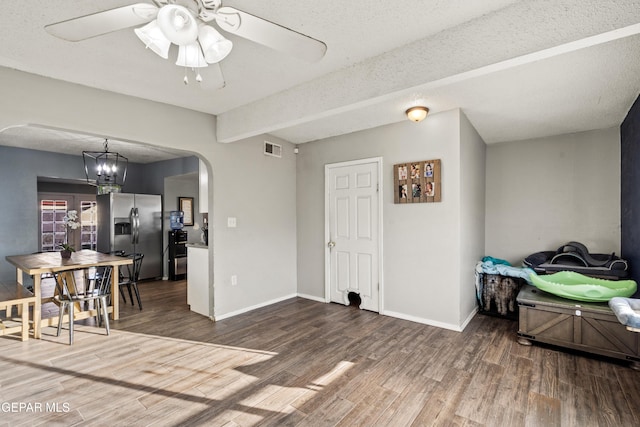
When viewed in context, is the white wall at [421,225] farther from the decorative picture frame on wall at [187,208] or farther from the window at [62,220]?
the window at [62,220]

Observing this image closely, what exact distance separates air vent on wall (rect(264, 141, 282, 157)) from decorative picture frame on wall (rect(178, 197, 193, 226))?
3.36 meters

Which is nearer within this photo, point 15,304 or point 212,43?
point 212,43

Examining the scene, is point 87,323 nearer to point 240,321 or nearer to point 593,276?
point 240,321

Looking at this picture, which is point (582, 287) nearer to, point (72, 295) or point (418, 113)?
point (418, 113)

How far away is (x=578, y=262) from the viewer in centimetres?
377

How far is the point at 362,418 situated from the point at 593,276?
3210mm

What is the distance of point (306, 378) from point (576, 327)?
2.54m

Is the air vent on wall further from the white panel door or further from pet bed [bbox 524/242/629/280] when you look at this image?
pet bed [bbox 524/242/629/280]

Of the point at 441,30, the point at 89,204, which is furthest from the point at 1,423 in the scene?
the point at 89,204

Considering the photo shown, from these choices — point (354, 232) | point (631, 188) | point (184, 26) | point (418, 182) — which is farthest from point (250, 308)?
point (631, 188)

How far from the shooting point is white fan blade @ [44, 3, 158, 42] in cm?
135

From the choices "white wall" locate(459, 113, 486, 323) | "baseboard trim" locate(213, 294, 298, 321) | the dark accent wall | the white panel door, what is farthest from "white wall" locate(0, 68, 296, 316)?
the dark accent wall

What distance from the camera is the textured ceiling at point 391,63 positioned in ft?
5.93

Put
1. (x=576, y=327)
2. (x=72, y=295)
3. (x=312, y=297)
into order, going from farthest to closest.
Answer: (x=312, y=297) → (x=72, y=295) → (x=576, y=327)
